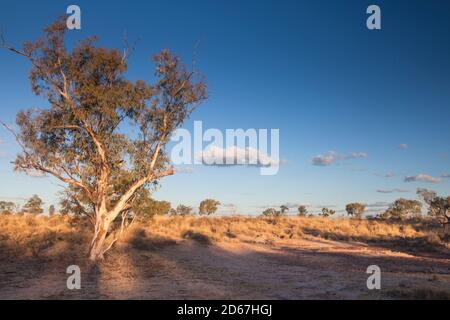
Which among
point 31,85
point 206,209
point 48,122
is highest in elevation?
point 31,85

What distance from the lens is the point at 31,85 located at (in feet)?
54.6

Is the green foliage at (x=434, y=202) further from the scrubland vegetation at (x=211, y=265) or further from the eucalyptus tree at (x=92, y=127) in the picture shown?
the eucalyptus tree at (x=92, y=127)

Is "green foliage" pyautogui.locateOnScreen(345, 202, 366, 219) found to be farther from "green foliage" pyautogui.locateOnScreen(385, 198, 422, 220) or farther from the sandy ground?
the sandy ground

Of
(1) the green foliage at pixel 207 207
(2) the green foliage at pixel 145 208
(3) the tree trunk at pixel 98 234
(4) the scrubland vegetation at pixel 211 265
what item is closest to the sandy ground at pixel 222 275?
(4) the scrubland vegetation at pixel 211 265

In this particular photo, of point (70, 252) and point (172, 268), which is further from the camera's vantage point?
point (70, 252)

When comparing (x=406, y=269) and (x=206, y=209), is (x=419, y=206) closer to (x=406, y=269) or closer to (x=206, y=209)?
(x=206, y=209)

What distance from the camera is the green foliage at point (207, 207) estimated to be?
216ft

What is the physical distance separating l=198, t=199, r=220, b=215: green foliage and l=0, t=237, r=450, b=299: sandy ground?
43089 millimetres

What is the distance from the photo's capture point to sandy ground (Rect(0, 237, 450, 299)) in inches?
419

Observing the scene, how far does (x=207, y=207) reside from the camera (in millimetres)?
65938

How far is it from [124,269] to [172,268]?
1.86m

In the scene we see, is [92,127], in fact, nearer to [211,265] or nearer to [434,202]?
[211,265]
